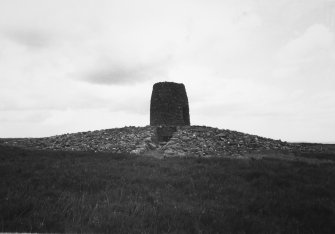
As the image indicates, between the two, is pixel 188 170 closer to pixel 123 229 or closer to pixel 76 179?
pixel 76 179

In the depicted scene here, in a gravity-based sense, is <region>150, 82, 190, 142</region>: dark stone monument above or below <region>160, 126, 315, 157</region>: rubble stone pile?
above

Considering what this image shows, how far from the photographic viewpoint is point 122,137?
25.3 metres

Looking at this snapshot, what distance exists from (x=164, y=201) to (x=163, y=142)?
18.8 meters

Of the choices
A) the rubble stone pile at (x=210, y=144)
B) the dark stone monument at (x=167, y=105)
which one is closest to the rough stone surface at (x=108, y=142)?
the rubble stone pile at (x=210, y=144)

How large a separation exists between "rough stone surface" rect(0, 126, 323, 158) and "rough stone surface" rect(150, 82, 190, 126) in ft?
9.80

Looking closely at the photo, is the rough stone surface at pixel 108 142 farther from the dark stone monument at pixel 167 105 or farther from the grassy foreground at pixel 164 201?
the grassy foreground at pixel 164 201

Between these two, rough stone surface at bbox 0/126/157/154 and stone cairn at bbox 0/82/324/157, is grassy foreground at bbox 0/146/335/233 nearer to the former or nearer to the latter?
stone cairn at bbox 0/82/324/157

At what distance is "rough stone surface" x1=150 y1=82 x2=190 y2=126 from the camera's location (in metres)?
30.5

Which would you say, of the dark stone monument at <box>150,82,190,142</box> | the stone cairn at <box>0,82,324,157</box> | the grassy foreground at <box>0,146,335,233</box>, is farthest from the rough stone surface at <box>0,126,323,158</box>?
the grassy foreground at <box>0,146,335,233</box>

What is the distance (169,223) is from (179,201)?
187 centimetres

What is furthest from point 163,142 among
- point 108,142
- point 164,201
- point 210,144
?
point 164,201

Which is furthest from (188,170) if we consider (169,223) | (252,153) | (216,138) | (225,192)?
(216,138)

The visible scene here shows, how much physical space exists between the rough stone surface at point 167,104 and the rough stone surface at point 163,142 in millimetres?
2986

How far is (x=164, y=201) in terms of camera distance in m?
7.26
